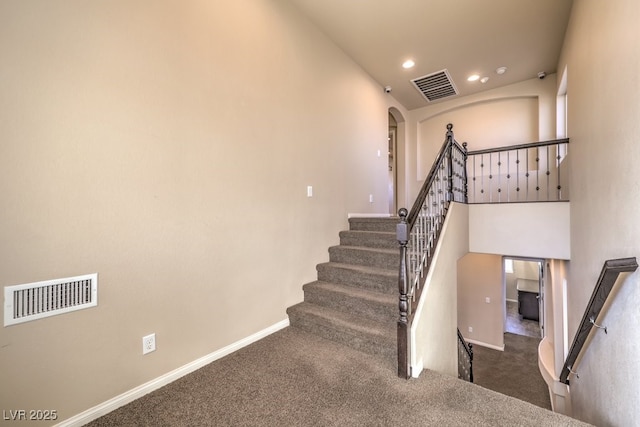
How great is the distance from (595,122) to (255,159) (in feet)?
9.35

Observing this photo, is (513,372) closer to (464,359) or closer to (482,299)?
(482,299)

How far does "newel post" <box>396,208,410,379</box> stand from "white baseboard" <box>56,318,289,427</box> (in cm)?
133

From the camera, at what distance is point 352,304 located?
2.78m

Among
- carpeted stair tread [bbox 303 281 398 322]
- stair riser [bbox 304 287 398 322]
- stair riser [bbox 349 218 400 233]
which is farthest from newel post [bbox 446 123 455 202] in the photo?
stair riser [bbox 304 287 398 322]

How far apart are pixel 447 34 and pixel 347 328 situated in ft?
12.5

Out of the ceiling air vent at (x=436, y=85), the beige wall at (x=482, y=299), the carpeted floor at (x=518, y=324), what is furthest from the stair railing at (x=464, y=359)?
the carpeted floor at (x=518, y=324)

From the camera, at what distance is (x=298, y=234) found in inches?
125

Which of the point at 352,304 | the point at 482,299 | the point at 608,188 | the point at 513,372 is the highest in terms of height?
the point at 608,188

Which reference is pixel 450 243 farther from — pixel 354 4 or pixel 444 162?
pixel 354 4

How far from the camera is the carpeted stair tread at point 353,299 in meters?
2.58

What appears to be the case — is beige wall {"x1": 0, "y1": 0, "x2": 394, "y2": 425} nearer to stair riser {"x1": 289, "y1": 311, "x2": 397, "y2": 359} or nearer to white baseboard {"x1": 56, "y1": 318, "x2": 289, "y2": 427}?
white baseboard {"x1": 56, "y1": 318, "x2": 289, "y2": 427}

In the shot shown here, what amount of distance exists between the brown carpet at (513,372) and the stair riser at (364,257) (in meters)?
4.29

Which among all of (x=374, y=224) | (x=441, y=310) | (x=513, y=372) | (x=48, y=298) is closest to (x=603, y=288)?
(x=441, y=310)

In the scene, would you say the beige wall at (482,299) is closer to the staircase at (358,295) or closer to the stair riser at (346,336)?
the staircase at (358,295)
